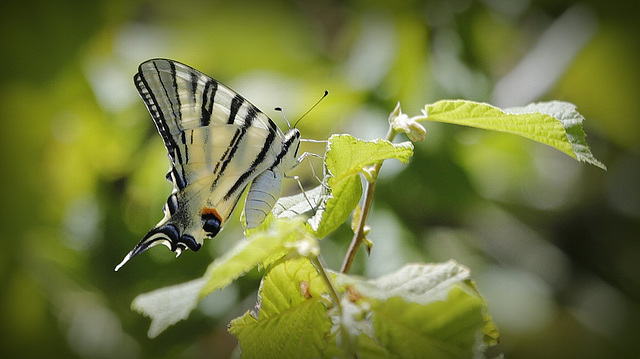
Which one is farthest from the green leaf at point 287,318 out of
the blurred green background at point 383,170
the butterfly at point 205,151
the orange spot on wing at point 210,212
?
the blurred green background at point 383,170

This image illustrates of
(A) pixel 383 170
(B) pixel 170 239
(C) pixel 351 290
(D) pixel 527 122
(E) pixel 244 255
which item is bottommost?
(A) pixel 383 170

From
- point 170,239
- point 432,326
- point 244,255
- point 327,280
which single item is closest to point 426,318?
point 432,326

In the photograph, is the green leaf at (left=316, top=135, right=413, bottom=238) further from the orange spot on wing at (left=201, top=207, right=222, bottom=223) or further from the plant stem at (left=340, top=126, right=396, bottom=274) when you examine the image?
the orange spot on wing at (left=201, top=207, right=222, bottom=223)

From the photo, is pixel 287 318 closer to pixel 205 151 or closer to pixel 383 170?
pixel 205 151

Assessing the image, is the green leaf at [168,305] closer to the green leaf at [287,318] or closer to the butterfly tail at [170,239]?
the green leaf at [287,318]

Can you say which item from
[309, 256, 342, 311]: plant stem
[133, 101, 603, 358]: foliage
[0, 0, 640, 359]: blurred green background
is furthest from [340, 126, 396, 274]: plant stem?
[0, 0, 640, 359]: blurred green background

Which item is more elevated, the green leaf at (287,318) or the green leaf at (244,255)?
the green leaf at (244,255)
